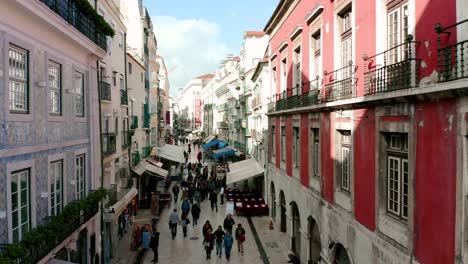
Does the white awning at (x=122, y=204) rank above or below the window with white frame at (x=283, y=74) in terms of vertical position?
below

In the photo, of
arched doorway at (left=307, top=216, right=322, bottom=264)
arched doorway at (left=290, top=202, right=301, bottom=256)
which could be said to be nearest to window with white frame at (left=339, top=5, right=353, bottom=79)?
arched doorway at (left=307, top=216, right=322, bottom=264)

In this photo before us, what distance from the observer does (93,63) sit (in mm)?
16062

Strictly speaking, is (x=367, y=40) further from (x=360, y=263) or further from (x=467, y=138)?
(x=360, y=263)

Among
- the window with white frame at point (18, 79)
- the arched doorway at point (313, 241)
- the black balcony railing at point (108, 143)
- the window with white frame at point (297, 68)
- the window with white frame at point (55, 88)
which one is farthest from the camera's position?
the window with white frame at point (297, 68)

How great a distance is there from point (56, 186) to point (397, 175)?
28.5 ft

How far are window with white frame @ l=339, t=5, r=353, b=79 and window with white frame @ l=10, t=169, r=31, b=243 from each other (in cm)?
883

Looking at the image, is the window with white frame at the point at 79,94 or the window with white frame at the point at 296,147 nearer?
the window with white frame at the point at 79,94

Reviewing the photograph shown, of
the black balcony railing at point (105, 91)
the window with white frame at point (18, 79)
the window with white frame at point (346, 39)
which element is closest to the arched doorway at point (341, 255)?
the window with white frame at point (346, 39)

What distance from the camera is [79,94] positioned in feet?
48.2

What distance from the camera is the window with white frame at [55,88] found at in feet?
39.5

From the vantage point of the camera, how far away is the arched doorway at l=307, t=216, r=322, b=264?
16239 millimetres

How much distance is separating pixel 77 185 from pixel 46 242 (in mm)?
3945

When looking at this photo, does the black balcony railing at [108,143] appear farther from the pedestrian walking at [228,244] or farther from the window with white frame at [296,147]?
the window with white frame at [296,147]

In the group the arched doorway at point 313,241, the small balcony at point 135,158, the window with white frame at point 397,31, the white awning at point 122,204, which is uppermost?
the window with white frame at point 397,31
